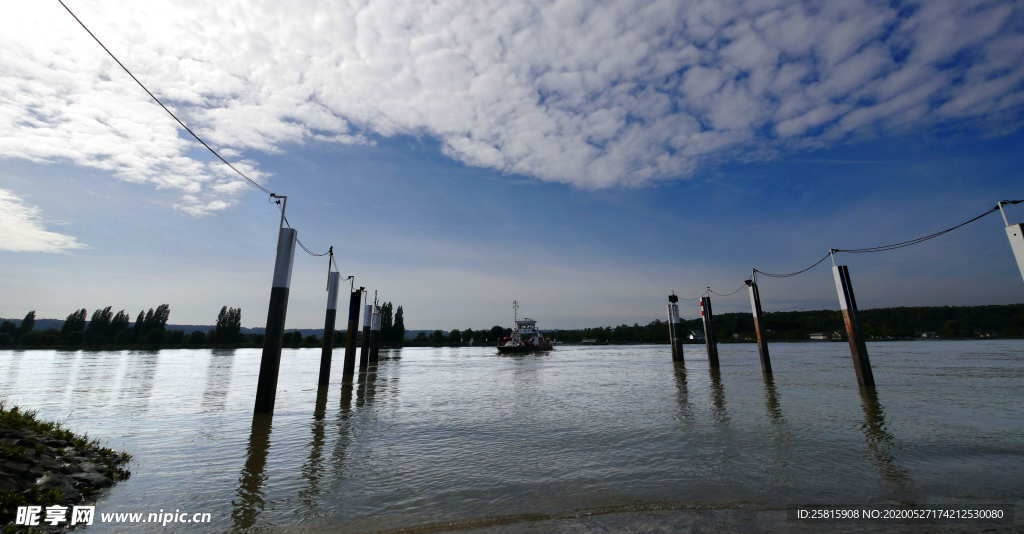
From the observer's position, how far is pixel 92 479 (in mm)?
6586

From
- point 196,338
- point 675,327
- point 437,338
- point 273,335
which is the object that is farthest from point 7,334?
point 675,327

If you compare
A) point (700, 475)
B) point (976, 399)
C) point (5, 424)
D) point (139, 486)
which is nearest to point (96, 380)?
point (5, 424)

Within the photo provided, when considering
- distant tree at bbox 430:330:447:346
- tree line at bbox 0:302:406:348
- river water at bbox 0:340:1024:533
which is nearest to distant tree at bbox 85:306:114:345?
tree line at bbox 0:302:406:348

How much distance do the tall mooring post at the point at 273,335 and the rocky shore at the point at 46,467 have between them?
15.9ft

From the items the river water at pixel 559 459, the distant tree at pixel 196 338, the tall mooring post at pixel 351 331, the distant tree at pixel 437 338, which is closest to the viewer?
the river water at pixel 559 459

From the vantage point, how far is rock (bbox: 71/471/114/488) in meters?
6.43

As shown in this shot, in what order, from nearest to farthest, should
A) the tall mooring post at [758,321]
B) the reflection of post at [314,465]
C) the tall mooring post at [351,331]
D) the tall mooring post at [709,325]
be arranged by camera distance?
the reflection of post at [314,465]
the tall mooring post at [758,321]
the tall mooring post at [351,331]
the tall mooring post at [709,325]

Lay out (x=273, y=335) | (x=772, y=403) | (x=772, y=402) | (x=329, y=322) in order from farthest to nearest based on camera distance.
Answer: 1. (x=329, y=322)
2. (x=772, y=402)
3. (x=772, y=403)
4. (x=273, y=335)

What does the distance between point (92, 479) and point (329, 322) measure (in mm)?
17150

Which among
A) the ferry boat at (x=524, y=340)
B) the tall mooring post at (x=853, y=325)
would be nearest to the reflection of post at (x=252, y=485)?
the tall mooring post at (x=853, y=325)

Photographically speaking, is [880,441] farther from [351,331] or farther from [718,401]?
[351,331]

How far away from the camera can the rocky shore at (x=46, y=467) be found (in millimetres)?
5184

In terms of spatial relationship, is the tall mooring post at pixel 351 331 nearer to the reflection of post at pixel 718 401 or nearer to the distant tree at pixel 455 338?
the reflection of post at pixel 718 401

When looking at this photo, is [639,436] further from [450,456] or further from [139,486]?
[139,486]
